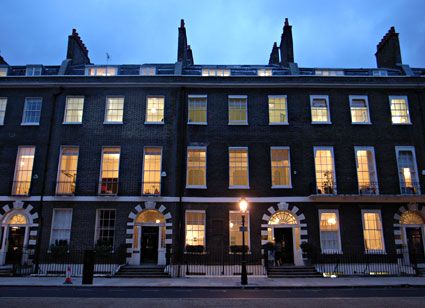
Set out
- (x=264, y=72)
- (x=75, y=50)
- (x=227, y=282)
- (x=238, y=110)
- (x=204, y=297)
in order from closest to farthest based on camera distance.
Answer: (x=204, y=297)
(x=227, y=282)
(x=238, y=110)
(x=264, y=72)
(x=75, y=50)

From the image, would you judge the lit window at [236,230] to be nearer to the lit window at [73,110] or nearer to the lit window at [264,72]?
the lit window at [264,72]

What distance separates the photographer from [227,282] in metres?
16.0

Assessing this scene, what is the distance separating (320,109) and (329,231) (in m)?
8.03

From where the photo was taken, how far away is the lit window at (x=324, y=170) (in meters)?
20.5

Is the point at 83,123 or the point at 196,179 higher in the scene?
the point at 83,123

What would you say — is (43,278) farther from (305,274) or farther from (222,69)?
(222,69)

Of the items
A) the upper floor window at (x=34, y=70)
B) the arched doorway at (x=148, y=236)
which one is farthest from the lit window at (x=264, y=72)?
the upper floor window at (x=34, y=70)

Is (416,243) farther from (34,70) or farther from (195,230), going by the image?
(34,70)

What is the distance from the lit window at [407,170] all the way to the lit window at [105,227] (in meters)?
18.3

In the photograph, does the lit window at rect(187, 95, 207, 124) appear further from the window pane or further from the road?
the road

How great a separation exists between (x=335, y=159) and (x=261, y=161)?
4.77 metres

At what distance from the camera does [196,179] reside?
68.4 feet

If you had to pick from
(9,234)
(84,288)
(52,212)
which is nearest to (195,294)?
(84,288)

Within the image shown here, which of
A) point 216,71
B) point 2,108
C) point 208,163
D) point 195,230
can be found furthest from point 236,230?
point 2,108
